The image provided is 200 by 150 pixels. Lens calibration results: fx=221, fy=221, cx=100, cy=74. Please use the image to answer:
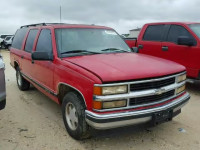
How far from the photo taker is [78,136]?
10.3 feet

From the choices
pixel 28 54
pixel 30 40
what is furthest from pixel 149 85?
pixel 30 40

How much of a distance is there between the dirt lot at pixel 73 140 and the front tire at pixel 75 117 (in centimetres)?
15

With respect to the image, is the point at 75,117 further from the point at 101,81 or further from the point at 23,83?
the point at 23,83

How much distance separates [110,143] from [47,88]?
158cm

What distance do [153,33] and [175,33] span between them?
786 millimetres

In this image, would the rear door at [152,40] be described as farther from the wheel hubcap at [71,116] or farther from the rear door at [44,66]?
the wheel hubcap at [71,116]

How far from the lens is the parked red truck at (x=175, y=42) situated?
557 centimetres

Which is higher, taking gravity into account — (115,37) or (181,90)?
(115,37)

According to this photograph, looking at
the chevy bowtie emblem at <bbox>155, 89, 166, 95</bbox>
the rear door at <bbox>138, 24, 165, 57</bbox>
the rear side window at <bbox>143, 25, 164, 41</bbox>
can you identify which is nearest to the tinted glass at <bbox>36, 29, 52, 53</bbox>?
the chevy bowtie emblem at <bbox>155, 89, 166, 95</bbox>

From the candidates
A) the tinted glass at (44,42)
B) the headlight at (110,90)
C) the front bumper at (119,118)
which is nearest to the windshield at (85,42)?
the tinted glass at (44,42)

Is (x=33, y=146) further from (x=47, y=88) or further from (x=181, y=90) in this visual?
(x=181, y=90)

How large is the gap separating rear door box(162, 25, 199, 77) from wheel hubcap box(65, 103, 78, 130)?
3671 mm

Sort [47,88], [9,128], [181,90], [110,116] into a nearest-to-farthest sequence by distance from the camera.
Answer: [110,116] → [181,90] → [9,128] → [47,88]

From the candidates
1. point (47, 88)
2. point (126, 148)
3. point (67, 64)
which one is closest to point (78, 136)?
point (126, 148)
